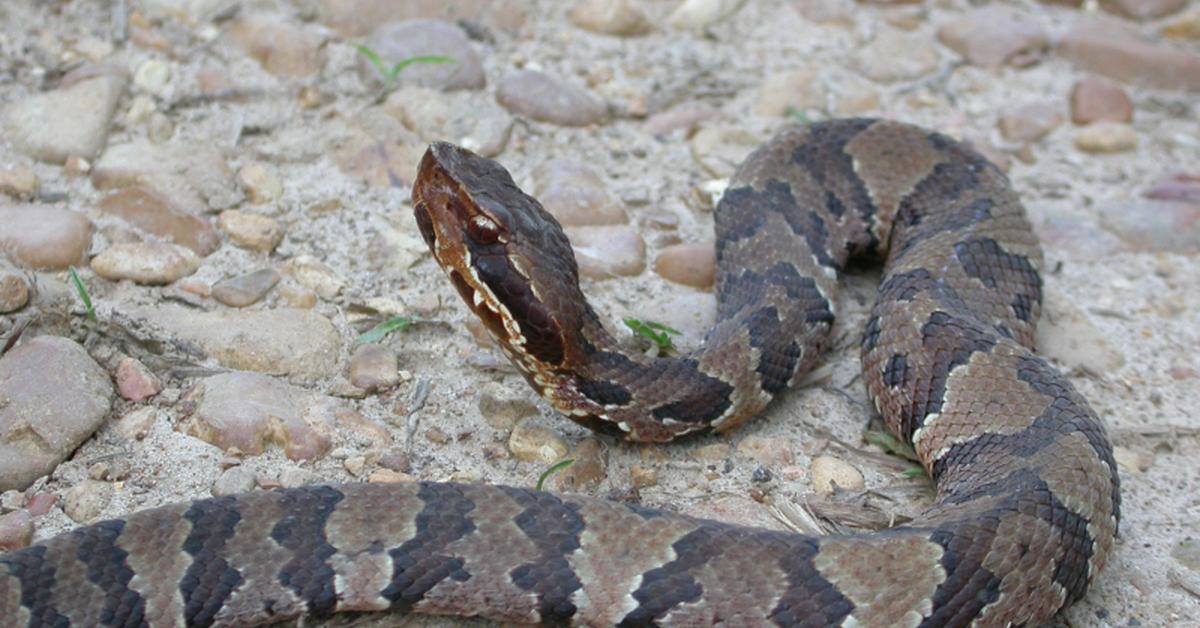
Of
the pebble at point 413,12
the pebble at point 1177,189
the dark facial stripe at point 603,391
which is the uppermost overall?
the pebble at point 413,12

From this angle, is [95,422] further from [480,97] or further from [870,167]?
[870,167]

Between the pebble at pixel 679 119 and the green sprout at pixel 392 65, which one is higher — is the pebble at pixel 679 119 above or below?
below

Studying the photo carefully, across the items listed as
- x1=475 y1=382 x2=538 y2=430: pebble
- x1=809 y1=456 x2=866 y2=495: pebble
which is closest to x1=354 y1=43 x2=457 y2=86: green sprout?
x1=475 y1=382 x2=538 y2=430: pebble

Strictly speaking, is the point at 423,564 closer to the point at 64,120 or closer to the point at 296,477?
the point at 296,477

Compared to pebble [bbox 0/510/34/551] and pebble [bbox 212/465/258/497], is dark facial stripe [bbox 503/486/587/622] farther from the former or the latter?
pebble [bbox 0/510/34/551]

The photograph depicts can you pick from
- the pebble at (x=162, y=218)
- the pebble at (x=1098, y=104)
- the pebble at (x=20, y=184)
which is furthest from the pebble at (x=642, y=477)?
the pebble at (x=1098, y=104)

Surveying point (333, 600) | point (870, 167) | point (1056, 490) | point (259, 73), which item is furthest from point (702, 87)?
point (333, 600)

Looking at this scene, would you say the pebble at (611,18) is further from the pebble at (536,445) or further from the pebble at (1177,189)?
the pebble at (536,445)
